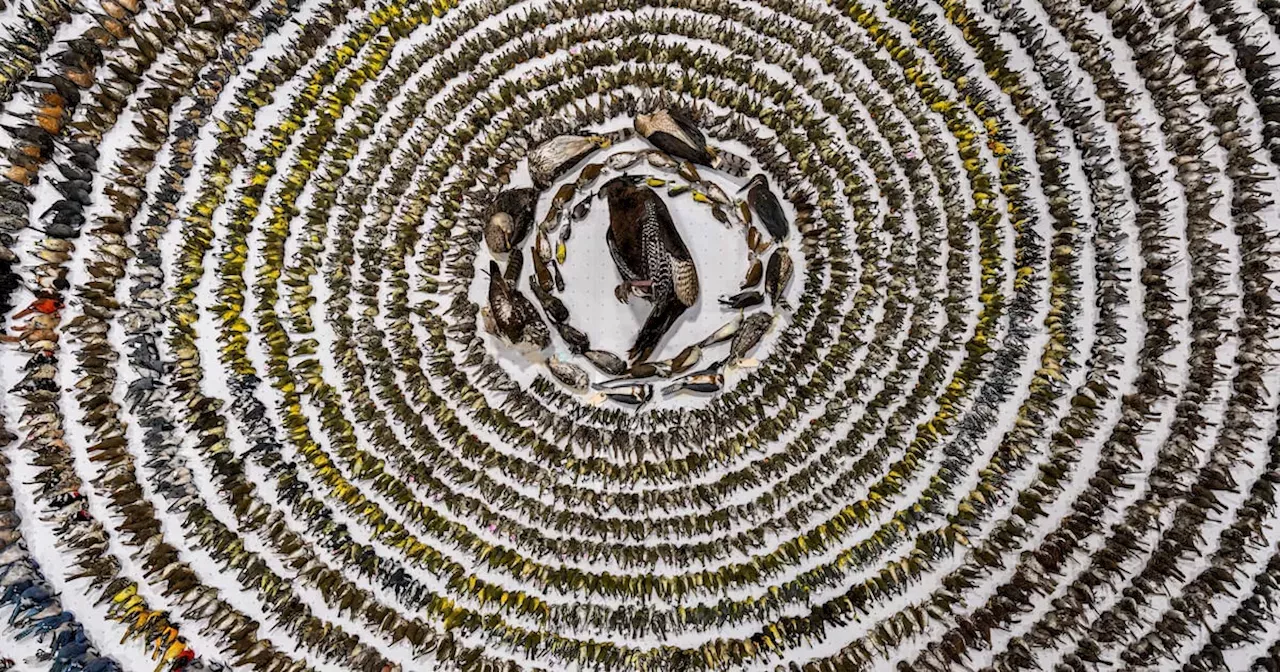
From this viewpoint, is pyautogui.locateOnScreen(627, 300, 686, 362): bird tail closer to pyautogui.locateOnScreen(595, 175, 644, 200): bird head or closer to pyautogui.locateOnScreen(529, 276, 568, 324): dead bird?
pyautogui.locateOnScreen(529, 276, 568, 324): dead bird

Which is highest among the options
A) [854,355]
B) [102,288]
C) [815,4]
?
[815,4]

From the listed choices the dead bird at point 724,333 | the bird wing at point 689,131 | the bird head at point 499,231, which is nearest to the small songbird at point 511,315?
the bird head at point 499,231

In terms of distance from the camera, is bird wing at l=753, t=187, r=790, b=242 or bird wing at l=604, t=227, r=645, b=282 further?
bird wing at l=753, t=187, r=790, b=242

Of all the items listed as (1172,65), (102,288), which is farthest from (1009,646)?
(102,288)

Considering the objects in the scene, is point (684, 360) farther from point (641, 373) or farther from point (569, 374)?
point (569, 374)

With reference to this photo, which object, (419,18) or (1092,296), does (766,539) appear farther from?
(419,18)

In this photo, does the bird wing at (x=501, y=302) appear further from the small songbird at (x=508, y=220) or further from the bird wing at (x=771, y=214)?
the bird wing at (x=771, y=214)

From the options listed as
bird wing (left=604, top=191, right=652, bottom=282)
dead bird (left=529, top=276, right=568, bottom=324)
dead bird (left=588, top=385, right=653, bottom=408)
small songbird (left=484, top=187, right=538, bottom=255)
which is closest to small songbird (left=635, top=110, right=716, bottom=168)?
bird wing (left=604, top=191, right=652, bottom=282)
